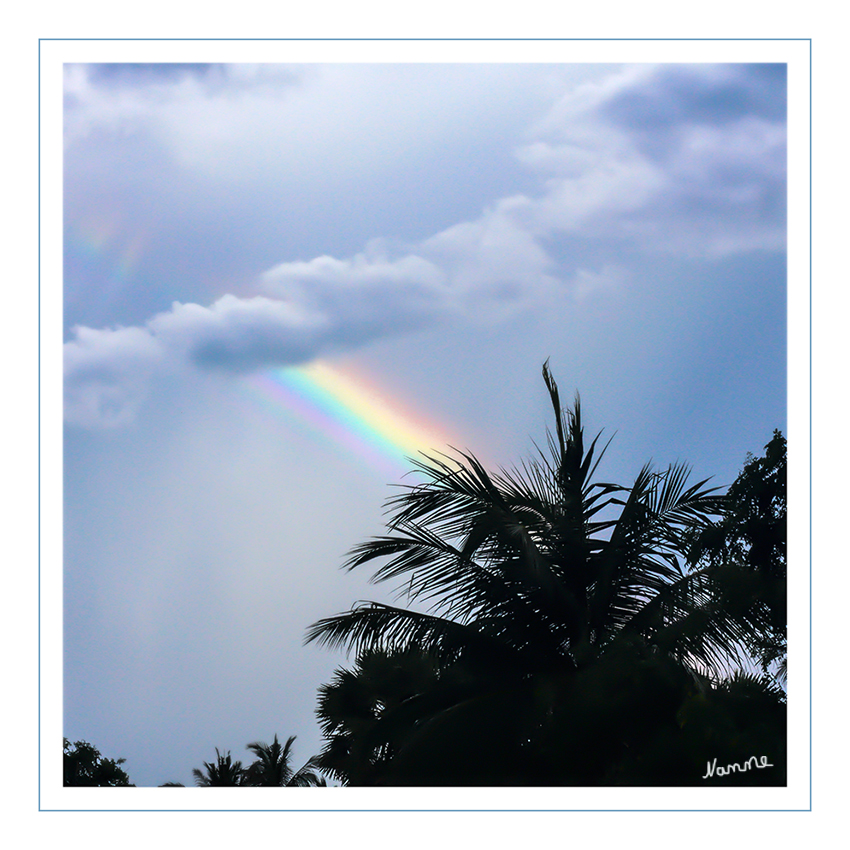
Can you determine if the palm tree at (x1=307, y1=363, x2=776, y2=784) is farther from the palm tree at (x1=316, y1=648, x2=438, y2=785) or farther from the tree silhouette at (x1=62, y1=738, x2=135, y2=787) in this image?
the tree silhouette at (x1=62, y1=738, x2=135, y2=787)

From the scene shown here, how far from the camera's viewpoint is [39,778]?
86.4 inches

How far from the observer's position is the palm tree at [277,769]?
4.70m

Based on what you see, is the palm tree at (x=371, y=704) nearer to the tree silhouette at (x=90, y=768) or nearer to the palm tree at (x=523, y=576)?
the palm tree at (x=523, y=576)

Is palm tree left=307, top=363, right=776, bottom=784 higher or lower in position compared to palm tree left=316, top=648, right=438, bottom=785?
higher
